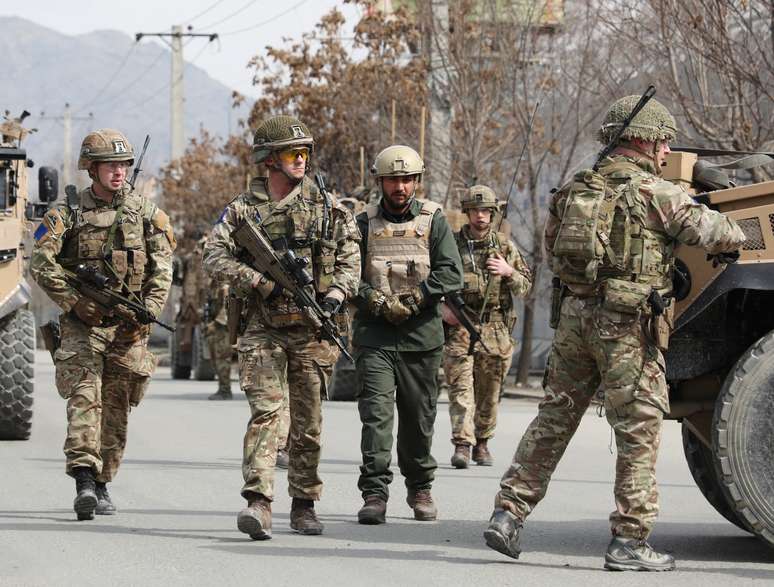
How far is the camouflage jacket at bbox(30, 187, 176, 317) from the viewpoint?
9344 mm

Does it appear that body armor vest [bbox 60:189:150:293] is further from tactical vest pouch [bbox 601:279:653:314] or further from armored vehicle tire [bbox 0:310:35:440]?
armored vehicle tire [bbox 0:310:35:440]

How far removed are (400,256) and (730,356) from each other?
2131mm

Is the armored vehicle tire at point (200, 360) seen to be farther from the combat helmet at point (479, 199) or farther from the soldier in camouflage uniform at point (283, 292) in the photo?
the soldier in camouflage uniform at point (283, 292)

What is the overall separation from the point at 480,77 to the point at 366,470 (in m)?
17.5

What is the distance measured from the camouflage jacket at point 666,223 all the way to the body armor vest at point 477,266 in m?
5.21

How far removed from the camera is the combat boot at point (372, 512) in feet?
30.3

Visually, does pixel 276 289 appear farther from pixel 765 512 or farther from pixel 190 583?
pixel 765 512

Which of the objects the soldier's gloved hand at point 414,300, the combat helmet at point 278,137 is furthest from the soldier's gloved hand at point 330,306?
the soldier's gloved hand at point 414,300

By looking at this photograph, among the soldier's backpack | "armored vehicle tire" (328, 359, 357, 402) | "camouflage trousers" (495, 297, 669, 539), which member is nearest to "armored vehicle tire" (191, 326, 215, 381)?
"armored vehicle tire" (328, 359, 357, 402)

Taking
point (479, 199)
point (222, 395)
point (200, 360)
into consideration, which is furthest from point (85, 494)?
point (200, 360)

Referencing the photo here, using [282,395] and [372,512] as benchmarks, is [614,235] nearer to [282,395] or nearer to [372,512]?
[282,395]

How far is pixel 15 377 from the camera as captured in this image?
14.5 m

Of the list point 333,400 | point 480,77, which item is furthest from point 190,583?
point 480,77

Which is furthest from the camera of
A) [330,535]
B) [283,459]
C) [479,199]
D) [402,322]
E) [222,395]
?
[222,395]
